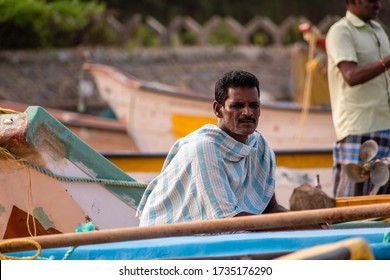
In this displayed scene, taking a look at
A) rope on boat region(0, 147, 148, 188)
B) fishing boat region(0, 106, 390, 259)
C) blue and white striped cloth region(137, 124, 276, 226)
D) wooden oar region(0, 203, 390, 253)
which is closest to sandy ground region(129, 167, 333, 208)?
rope on boat region(0, 147, 148, 188)

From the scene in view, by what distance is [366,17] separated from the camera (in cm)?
648

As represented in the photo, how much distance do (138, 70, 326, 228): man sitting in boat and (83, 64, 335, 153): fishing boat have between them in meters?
5.99

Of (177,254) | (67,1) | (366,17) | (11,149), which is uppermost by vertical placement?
(67,1)

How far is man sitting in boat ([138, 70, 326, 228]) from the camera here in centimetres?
456

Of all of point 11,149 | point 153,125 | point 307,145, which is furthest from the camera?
point 153,125

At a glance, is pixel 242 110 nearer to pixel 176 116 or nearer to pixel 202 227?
pixel 202 227

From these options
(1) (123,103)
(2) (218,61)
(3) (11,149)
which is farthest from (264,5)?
(3) (11,149)

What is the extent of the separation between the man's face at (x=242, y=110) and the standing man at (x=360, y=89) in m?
1.80

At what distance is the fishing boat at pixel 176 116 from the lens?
1140 cm

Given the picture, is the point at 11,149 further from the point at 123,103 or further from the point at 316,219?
the point at 123,103

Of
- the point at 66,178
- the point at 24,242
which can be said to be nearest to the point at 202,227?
the point at 24,242

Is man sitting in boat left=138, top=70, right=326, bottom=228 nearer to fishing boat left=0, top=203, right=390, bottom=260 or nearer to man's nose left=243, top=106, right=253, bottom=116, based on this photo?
man's nose left=243, top=106, right=253, bottom=116

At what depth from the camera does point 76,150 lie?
5.31 m

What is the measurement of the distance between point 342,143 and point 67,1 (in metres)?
12.0
